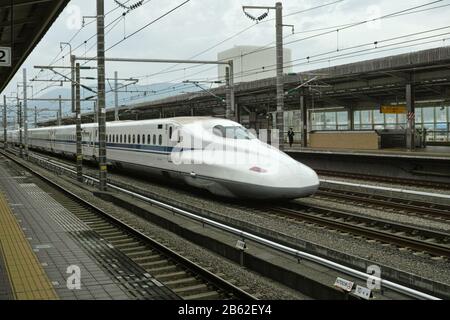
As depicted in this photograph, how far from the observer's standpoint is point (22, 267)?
24.4 feet

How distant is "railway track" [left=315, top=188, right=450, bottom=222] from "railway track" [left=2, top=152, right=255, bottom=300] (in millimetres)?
6722

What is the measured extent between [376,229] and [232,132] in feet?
17.0

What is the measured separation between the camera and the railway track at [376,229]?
873cm

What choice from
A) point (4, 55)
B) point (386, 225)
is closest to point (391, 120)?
point (386, 225)

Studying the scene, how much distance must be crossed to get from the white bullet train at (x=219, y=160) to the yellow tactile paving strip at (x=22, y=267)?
509 cm

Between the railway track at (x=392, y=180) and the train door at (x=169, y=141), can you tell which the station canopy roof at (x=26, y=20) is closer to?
the train door at (x=169, y=141)

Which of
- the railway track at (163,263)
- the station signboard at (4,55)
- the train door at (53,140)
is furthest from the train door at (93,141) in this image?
the station signboard at (4,55)

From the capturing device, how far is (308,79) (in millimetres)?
29297

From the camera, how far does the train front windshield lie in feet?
45.1

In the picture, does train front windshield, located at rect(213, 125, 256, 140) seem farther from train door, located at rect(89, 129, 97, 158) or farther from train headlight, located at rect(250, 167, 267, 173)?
train door, located at rect(89, 129, 97, 158)

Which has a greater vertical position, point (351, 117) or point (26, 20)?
point (26, 20)

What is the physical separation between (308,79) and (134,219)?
1960cm

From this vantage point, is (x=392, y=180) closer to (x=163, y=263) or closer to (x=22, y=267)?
(x=163, y=263)
